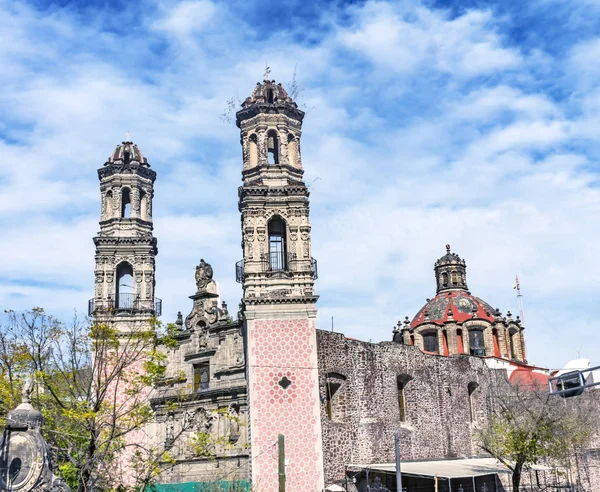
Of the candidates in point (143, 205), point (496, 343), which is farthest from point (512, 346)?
point (143, 205)

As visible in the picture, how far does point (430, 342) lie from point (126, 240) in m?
22.7

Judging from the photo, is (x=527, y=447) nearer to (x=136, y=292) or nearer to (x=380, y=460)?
(x=380, y=460)

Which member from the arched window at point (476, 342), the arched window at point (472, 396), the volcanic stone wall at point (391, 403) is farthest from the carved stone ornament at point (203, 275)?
the arched window at point (476, 342)

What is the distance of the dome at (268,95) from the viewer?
3416 centimetres

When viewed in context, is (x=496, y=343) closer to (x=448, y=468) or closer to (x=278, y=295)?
(x=448, y=468)

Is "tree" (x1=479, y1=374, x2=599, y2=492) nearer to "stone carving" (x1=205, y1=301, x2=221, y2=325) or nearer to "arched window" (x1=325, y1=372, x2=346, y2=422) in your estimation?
"arched window" (x1=325, y1=372, x2=346, y2=422)

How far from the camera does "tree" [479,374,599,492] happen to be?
32062mm

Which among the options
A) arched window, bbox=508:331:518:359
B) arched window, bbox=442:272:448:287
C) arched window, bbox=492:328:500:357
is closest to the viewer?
arched window, bbox=492:328:500:357

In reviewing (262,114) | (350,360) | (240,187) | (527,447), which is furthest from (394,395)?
(262,114)

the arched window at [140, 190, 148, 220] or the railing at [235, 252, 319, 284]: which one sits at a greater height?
the arched window at [140, 190, 148, 220]

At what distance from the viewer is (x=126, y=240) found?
36.3 meters

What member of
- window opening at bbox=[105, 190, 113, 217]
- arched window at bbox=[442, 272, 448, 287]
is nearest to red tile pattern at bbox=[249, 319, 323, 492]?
window opening at bbox=[105, 190, 113, 217]

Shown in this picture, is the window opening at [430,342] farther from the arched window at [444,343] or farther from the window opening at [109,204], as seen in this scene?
the window opening at [109,204]

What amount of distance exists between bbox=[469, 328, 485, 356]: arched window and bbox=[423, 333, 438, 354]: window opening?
7.39ft
